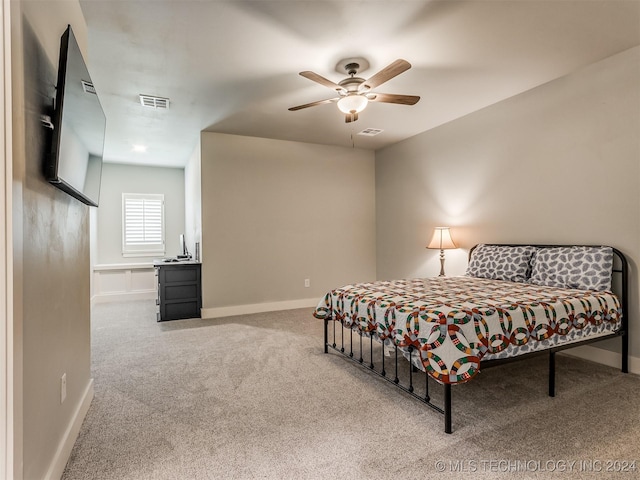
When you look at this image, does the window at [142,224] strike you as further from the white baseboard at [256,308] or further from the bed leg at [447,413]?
the bed leg at [447,413]

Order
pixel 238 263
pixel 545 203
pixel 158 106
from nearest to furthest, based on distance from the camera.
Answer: pixel 545 203
pixel 158 106
pixel 238 263

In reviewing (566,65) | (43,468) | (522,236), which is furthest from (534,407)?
(566,65)

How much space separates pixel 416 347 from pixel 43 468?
1.95 meters

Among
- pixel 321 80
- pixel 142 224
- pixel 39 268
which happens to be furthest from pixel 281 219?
pixel 39 268

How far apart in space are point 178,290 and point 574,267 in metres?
4.62

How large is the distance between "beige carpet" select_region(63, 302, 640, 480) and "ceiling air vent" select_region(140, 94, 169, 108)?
2670 mm

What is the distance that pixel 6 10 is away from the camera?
3.83ft

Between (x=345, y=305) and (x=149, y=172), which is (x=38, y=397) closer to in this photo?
(x=345, y=305)

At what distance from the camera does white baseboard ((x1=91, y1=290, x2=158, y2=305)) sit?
644 centimetres

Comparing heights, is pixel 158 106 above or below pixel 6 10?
above

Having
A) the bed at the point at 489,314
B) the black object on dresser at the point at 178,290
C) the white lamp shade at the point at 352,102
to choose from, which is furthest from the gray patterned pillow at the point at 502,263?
the black object on dresser at the point at 178,290

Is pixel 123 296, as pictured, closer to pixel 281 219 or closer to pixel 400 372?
pixel 281 219

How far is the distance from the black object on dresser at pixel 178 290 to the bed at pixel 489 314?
2.37 meters

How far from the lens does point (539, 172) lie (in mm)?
3693
